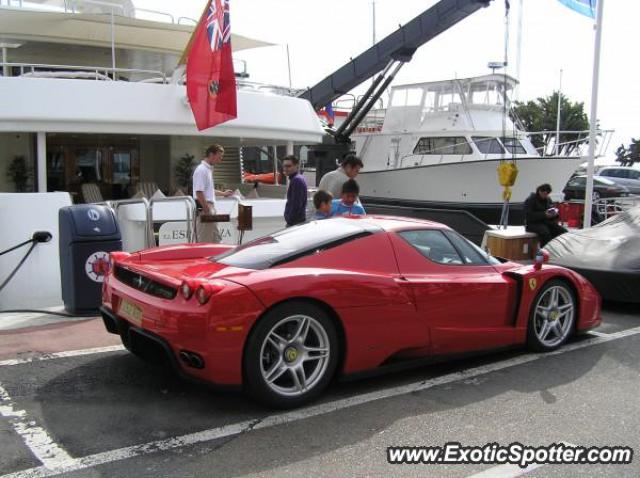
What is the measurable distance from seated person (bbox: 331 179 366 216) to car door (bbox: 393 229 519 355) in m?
1.76

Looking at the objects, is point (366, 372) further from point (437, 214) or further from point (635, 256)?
point (437, 214)

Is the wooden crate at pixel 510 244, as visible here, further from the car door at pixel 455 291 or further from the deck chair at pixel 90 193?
the deck chair at pixel 90 193

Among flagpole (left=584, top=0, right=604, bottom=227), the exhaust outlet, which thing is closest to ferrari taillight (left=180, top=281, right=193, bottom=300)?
the exhaust outlet

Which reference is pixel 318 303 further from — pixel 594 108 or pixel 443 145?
pixel 443 145

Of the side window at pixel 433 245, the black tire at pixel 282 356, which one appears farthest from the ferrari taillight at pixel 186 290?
the side window at pixel 433 245

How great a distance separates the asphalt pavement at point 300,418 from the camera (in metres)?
3.21

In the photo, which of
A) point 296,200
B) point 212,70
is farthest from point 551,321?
point 212,70

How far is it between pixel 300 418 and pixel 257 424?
0.27m

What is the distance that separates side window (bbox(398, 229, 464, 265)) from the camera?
15.3 ft

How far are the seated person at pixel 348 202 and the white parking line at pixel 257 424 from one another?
2.36 metres

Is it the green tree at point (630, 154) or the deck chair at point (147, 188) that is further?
the green tree at point (630, 154)

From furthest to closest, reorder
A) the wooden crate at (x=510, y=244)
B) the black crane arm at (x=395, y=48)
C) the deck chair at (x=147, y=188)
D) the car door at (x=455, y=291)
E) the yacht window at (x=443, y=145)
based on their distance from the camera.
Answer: the yacht window at (x=443, y=145) < the black crane arm at (x=395, y=48) < the deck chair at (x=147, y=188) < the wooden crate at (x=510, y=244) < the car door at (x=455, y=291)

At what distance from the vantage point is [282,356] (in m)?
3.85

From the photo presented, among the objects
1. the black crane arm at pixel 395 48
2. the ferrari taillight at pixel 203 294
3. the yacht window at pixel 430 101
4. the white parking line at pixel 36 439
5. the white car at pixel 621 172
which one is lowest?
the white parking line at pixel 36 439
